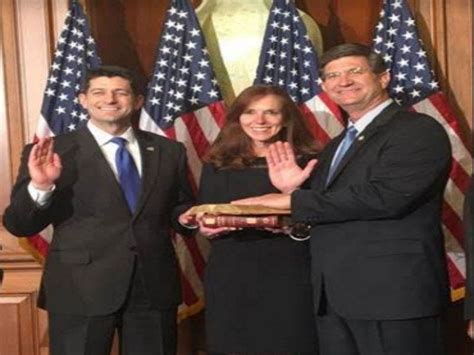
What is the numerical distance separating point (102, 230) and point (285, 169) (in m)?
0.65

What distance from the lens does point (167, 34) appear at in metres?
3.95

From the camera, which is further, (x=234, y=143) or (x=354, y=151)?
(x=234, y=143)

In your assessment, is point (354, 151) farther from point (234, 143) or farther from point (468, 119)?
point (468, 119)

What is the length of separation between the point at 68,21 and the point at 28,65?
29 cm

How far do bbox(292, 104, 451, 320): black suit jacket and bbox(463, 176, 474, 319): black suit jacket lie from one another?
8cm

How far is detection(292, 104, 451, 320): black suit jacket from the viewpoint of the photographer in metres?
2.52

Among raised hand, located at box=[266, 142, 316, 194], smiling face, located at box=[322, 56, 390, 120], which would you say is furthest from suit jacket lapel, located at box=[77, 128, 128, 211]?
smiling face, located at box=[322, 56, 390, 120]

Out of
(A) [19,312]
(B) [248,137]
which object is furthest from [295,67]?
(A) [19,312]

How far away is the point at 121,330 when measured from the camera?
9.43ft

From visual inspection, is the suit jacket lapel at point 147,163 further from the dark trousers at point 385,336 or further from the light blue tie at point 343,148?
the dark trousers at point 385,336

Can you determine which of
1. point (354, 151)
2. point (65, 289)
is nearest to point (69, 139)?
point (65, 289)

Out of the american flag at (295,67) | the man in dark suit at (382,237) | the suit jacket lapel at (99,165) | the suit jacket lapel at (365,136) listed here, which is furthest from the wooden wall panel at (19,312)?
the suit jacket lapel at (365,136)

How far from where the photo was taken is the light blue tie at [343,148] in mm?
2740

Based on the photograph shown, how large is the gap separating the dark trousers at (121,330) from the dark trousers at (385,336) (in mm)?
608
